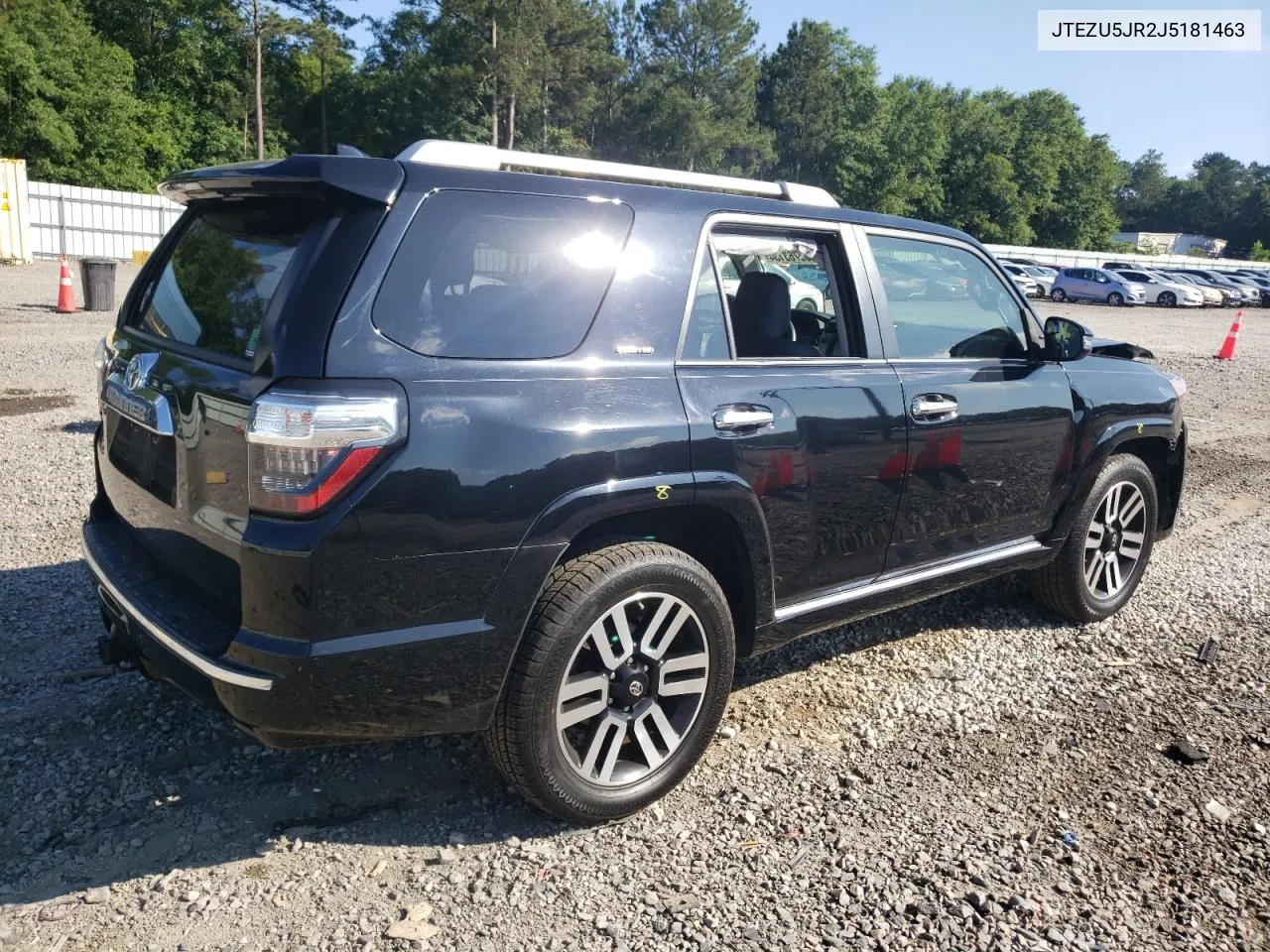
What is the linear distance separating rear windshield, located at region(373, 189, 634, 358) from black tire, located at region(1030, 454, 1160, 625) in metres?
2.88

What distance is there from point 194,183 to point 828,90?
9753 centimetres

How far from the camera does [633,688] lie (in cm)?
301

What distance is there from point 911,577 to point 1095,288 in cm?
3933

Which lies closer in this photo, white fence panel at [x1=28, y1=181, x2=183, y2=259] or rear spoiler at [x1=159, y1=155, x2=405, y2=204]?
rear spoiler at [x1=159, y1=155, x2=405, y2=204]

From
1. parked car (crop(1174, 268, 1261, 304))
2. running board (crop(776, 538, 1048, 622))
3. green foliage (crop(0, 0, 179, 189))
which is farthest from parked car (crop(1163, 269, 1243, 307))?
green foliage (crop(0, 0, 179, 189))

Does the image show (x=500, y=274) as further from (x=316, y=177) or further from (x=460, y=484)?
(x=460, y=484)

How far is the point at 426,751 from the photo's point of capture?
3.44m

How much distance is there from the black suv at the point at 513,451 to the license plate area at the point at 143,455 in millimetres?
16

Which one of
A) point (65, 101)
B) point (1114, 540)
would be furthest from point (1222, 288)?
point (65, 101)

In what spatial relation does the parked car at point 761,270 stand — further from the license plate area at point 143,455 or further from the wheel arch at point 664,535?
the license plate area at point 143,455

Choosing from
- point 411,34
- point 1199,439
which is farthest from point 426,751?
point 411,34

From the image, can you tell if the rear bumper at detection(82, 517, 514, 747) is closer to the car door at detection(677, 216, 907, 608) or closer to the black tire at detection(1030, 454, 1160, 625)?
the car door at detection(677, 216, 907, 608)

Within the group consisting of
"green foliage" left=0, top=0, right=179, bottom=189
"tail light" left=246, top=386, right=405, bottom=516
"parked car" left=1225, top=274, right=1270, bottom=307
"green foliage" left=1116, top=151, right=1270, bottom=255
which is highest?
A: "green foliage" left=1116, top=151, right=1270, bottom=255

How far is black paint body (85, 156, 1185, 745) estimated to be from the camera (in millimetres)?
2459
